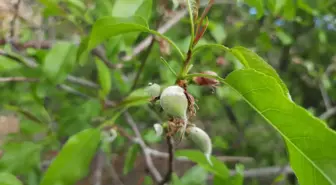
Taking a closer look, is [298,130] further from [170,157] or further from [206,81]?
[170,157]

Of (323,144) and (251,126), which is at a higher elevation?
(323,144)

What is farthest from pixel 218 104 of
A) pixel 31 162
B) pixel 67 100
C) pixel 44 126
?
pixel 31 162

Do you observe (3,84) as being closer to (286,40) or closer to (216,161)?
(216,161)

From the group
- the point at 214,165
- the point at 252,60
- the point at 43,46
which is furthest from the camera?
the point at 43,46

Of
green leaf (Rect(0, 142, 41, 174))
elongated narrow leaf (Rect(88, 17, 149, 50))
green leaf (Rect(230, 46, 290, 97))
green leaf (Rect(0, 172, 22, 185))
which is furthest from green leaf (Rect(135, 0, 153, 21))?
green leaf (Rect(0, 142, 41, 174))

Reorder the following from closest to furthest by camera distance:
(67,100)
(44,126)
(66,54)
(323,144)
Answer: (323,144)
(66,54)
(44,126)
(67,100)

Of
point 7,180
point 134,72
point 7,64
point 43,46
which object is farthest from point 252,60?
point 134,72

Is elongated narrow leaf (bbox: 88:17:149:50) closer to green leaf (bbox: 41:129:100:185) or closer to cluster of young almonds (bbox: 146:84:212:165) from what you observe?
cluster of young almonds (bbox: 146:84:212:165)
